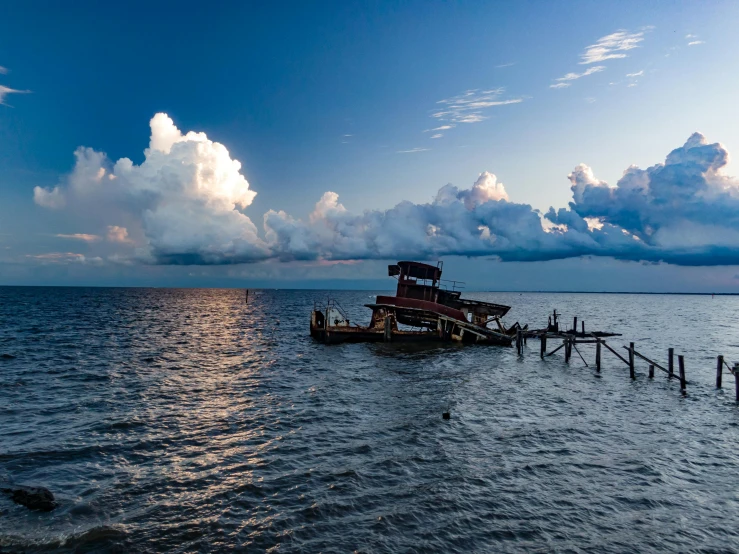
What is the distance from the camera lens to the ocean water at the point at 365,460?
1012 centimetres

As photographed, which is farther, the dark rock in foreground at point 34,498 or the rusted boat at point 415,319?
the rusted boat at point 415,319

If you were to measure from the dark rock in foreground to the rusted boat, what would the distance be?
30134 millimetres

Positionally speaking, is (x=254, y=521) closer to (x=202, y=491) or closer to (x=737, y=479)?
(x=202, y=491)

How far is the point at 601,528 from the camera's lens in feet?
34.7

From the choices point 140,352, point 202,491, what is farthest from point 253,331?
point 202,491

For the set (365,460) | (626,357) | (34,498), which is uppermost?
(34,498)

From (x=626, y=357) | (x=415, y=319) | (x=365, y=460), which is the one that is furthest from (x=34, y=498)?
(x=626, y=357)

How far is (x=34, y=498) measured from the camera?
1092cm

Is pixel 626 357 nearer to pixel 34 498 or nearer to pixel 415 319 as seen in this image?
pixel 415 319

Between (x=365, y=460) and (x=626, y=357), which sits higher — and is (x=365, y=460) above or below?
above

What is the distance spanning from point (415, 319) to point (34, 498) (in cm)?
3444

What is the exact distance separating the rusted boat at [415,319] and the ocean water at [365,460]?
11513 mm

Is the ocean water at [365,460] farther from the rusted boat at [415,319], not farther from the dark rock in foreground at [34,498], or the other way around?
the rusted boat at [415,319]

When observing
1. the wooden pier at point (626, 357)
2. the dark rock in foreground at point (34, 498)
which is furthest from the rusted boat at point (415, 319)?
the dark rock in foreground at point (34, 498)
